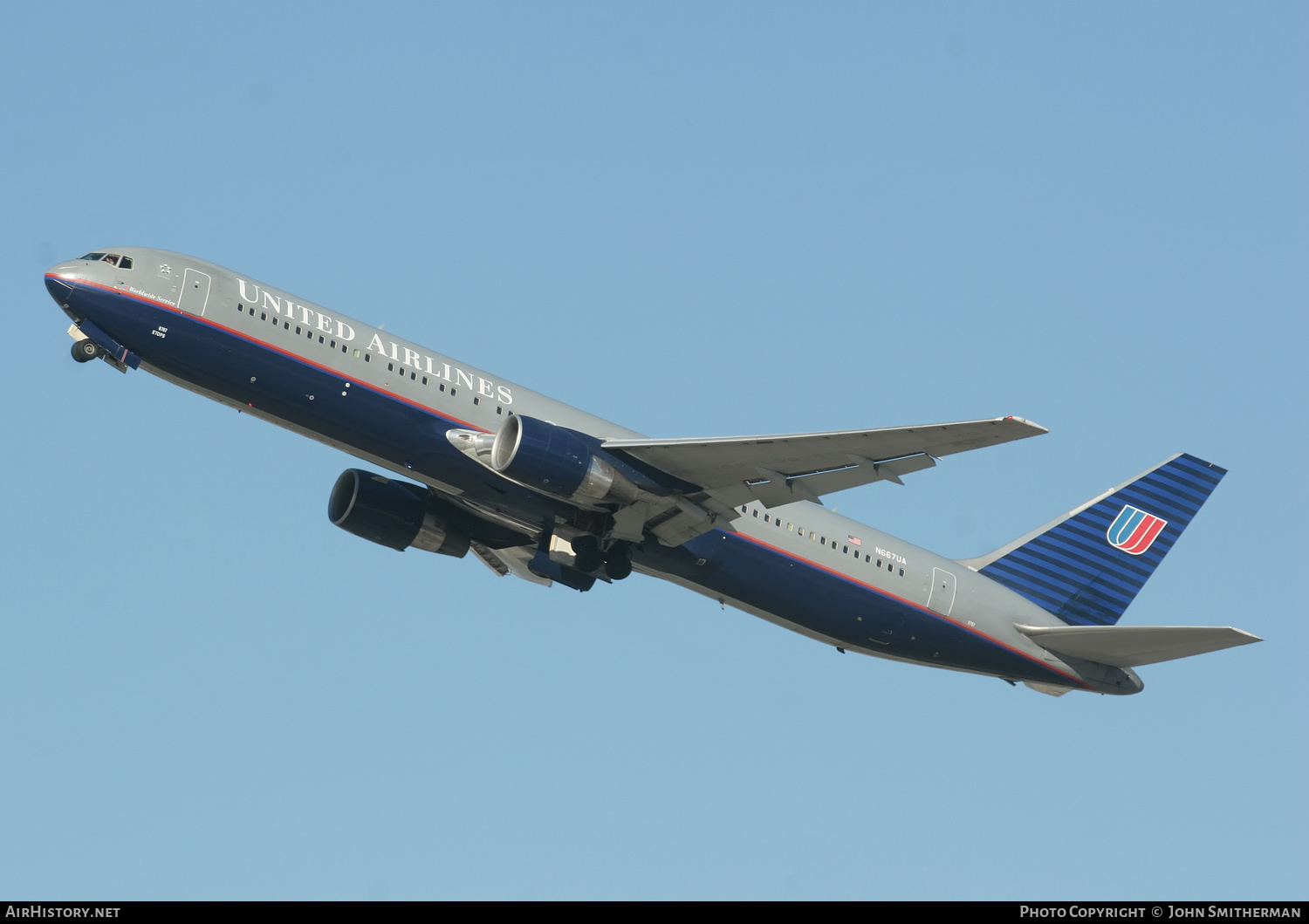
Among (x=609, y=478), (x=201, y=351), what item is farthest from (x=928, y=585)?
(x=201, y=351)

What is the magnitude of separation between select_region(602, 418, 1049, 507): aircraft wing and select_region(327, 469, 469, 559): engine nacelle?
677 centimetres

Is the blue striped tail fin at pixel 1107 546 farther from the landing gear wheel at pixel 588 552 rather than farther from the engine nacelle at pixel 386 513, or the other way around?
the engine nacelle at pixel 386 513

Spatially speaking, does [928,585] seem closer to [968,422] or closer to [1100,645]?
[1100,645]

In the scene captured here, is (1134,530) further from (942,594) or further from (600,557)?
(600,557)

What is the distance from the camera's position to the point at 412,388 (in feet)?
111

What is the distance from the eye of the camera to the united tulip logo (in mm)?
42688

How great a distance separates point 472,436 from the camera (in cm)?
3381

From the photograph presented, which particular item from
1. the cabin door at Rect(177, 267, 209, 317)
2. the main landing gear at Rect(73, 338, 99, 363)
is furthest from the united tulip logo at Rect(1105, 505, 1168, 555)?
the main landing gear at Rect(73, 338, 99, 363)

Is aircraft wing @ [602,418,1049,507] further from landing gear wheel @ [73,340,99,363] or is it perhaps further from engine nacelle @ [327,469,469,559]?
landing gear wheel @ [73,340,99,363]

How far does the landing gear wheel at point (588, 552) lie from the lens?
3591cm

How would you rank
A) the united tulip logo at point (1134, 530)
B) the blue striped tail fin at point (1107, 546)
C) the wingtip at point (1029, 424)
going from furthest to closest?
the united tulip logo at point (1134, 530), the blue striped tail fin at point (1107, 546), the wingtip at point (1029, 424)

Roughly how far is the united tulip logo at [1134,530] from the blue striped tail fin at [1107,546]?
25mm

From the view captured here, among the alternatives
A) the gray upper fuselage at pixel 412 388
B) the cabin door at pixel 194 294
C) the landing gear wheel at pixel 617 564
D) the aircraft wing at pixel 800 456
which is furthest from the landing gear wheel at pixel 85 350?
the landing gear wheel at pixel 617 564

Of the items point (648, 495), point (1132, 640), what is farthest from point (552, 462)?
point (1132, 640)
